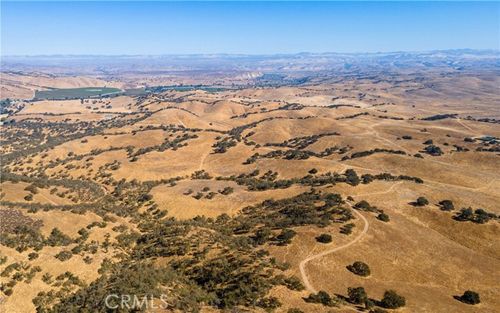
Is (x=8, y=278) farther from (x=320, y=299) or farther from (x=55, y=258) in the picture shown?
(x=320, y=299)

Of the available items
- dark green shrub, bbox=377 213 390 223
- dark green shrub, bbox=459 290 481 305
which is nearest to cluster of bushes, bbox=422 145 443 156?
dark green shrub, bbox=377 213 390 223

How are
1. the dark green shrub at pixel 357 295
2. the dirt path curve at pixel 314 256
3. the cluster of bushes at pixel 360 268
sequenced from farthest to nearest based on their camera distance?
the cluster of bushes at pixel 360 268 < the dirt path curve at pixel 314 256 < the dark green shrub at pixel 357 295

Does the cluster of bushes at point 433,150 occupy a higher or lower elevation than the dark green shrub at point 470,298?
lower

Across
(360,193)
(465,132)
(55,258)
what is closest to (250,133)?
(465,132)

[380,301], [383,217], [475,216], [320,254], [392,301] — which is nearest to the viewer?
[392,301]

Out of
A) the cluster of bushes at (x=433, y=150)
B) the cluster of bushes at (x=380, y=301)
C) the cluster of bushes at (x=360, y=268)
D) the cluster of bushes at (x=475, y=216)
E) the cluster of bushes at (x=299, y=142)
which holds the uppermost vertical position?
the cluster of bushes at (x=380, y=301)

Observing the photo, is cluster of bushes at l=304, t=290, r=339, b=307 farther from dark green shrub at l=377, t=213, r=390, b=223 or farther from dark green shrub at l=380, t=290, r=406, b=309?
dark green shrub at l=377, t=213, r=390, b=223

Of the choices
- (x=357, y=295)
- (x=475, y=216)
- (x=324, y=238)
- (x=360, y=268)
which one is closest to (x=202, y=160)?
(x=324, y=238)

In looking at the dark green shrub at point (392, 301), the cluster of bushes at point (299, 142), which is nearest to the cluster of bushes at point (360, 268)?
the dark green shrub at point (392, 301)

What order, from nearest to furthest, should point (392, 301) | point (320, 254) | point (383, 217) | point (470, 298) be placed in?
point (392, 301) < point (470, 298) < point (320, 254) < point (383, 217)

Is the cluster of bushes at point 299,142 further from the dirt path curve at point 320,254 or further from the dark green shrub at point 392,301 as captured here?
the dark green shrub at point 392,301

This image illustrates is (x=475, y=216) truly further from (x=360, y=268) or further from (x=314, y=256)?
(x=314, y=256)

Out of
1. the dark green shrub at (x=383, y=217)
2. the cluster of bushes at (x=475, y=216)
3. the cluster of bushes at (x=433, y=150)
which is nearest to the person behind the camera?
the dark green shrub at (x=383, y=217)
